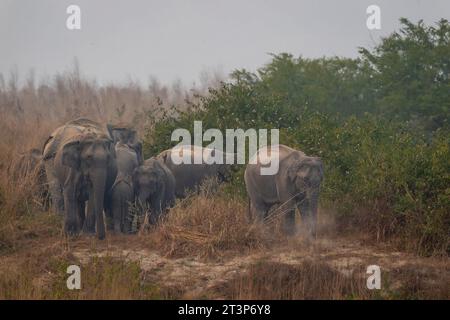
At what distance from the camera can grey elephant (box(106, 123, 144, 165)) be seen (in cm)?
1691

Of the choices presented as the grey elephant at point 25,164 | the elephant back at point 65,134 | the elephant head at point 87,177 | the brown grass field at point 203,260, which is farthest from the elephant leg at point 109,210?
the grey elephant at point 25,164

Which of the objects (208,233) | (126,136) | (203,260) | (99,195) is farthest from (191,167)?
(203,260)

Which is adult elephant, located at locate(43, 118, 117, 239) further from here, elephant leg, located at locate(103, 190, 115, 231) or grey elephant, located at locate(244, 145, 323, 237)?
grey elephant, located at locate(244, 145, 323, 237)

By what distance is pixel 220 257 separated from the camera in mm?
12812

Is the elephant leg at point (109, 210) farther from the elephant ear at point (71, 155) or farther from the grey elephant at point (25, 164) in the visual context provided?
the grey elephant at point (25, 164)

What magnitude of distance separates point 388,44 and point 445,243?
12206 millimetres

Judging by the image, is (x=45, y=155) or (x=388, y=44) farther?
(x=388, y=44)

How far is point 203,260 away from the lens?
12758 millimetres

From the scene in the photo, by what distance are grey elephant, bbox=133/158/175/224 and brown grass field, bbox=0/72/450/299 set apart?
558 mm

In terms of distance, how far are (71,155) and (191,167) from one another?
12.7ft

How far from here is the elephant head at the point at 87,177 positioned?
45.5 feet

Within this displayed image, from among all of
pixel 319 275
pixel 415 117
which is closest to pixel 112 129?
pixel 319 275
